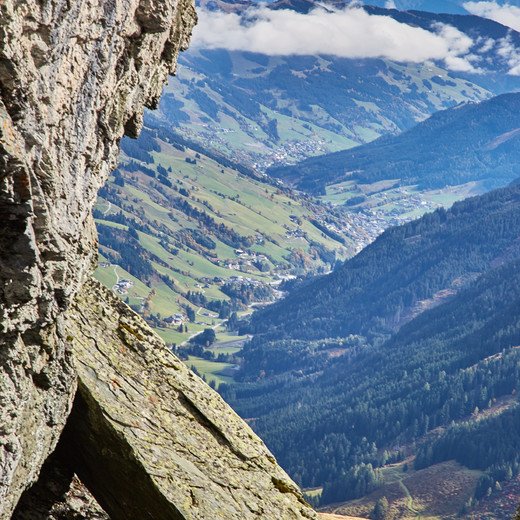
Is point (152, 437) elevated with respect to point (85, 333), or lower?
lower

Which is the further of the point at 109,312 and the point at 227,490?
the point at 109,312

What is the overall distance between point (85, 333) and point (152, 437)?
2.48 metres

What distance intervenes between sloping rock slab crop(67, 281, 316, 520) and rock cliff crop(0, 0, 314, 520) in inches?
1.3

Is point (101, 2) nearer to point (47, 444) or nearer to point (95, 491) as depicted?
point (47, 444)

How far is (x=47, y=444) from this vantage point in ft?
50.4

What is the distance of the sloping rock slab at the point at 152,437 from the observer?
16688 millimetres

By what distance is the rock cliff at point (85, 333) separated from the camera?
40.6 feet

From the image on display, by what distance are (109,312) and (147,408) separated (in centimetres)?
254

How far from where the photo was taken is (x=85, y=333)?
59.8 ft

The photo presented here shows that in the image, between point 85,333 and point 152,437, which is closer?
point 152,437

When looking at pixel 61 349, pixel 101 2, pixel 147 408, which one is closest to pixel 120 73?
pixel 101 2

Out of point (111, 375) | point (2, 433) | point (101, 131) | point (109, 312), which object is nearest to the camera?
point (2, 433)

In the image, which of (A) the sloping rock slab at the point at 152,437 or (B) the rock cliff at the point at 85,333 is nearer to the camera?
(B) the rock cliff at the point at 85,333

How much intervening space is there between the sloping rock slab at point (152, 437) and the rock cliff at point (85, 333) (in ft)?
0.11
